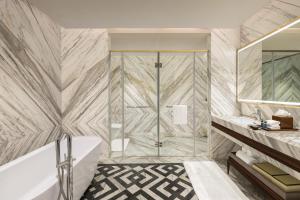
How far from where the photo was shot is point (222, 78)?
316cm

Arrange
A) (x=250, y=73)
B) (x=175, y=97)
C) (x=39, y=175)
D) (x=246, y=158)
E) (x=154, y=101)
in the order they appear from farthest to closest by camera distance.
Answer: (x=175, y=97) → (x=154, y=101) → (x=250, y=73) → (x=246, y=158) → (x=39, y=175)

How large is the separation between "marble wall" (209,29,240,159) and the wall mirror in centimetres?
15

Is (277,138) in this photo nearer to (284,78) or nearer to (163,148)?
(284,78)

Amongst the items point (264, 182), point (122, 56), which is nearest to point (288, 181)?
point (264, 182)

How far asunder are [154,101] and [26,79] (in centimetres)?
202

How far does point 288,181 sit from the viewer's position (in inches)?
65.2

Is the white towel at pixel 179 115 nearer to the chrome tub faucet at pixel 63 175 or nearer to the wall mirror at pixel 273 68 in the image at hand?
the wall mirror at pixel 273 68

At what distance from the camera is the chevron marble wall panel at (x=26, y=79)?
1921 millimetres

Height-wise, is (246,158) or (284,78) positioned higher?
(284,78)

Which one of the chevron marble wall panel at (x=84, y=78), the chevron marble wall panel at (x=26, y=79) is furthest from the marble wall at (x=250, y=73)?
the chevron marble wall panel at (x=26, y=79)

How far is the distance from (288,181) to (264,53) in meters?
1.66

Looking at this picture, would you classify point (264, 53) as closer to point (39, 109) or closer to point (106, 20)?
point (106, 20)

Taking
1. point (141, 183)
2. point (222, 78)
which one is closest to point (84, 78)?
point (141, 183)

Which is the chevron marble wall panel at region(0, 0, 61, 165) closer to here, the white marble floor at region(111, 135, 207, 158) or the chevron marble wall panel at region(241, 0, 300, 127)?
the white marble floor at region(111, 135, 207, 158)
